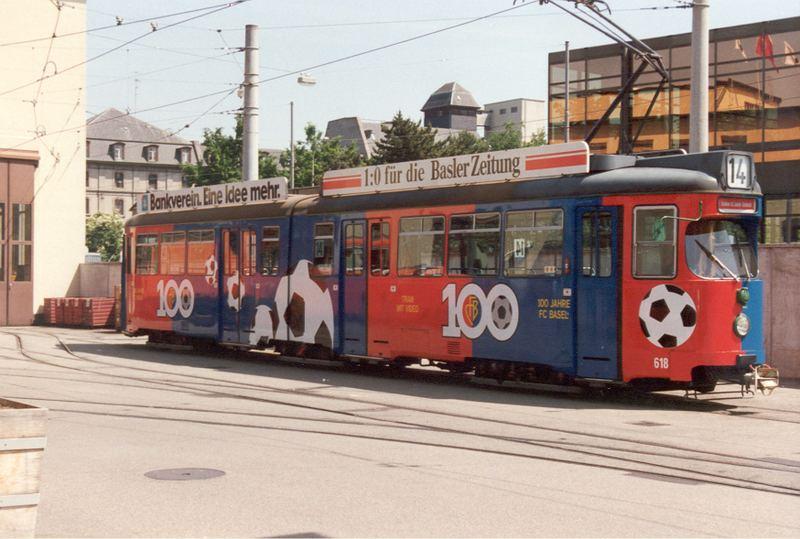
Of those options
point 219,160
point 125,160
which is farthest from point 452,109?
point 219,160

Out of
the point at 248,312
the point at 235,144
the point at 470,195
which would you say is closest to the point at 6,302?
the point at 248,312

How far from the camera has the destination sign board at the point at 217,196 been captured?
2212 centimetres

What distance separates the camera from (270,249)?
71.5 feet

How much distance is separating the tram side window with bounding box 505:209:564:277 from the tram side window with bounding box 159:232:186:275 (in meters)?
10.3

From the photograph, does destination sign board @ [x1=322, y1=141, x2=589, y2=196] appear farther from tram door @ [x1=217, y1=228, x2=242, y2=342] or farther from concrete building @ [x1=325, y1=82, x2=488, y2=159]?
concrete building @ [x1=325, y1=82, x2=488, y2=159]

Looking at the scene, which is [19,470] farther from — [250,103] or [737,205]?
[250,103]

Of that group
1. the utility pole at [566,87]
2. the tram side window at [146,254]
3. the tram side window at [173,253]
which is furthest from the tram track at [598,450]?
the utility pole at [566,87]

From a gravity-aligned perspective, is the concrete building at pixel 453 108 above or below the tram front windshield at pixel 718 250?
above

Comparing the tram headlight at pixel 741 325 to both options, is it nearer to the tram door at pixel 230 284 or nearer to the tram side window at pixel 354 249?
the tram side window at pixel 354 249

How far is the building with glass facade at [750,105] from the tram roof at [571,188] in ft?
52.3

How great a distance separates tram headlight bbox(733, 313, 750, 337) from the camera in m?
14.7

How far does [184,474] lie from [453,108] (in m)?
157

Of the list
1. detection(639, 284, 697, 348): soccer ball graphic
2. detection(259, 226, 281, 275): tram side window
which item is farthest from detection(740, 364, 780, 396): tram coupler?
detection(259, 226, 281, 275): tram side window

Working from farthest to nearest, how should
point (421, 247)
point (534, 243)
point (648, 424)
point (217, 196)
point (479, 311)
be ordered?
1. point (217, 196)
2. point (421, 247)
3. point (479, 311)
4. point (534, 243)
5. point (648, 424)
